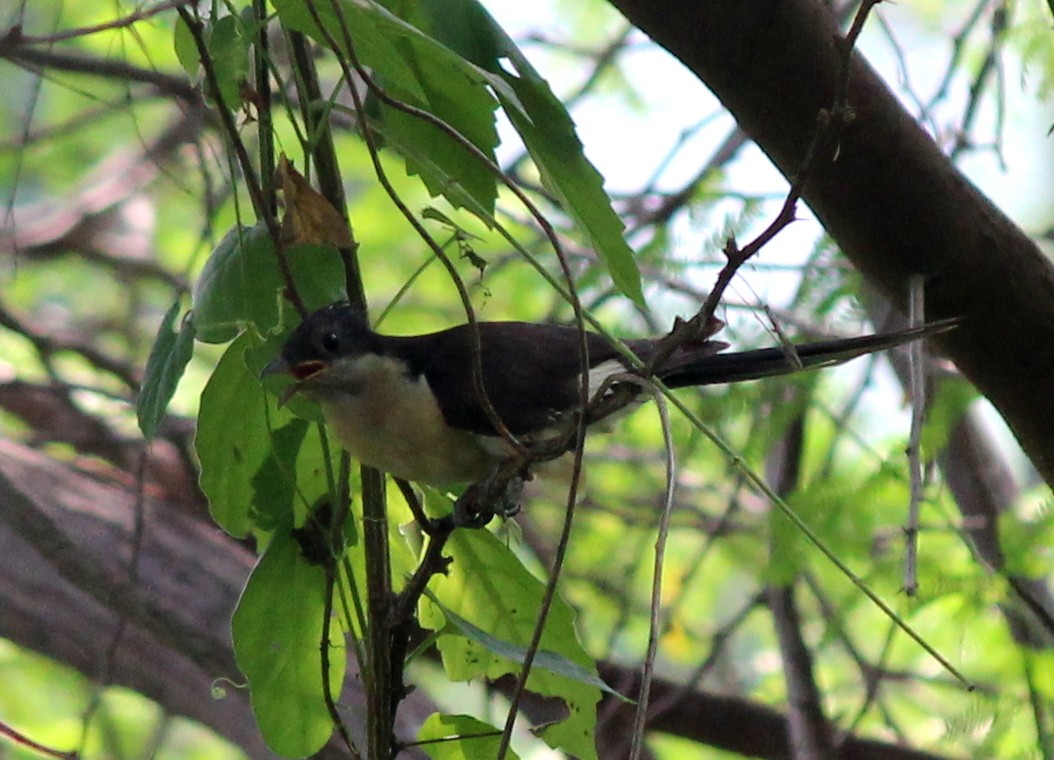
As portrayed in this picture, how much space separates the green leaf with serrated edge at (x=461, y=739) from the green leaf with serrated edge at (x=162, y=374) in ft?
1.72

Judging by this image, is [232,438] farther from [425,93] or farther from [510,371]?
[510,371]

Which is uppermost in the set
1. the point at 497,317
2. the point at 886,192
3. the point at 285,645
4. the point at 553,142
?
the point at 497,317

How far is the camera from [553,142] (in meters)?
1.52

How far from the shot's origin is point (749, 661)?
6.02 m

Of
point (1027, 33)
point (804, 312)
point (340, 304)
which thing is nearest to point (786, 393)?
point (804, 312)

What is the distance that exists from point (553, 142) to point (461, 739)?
0.78m

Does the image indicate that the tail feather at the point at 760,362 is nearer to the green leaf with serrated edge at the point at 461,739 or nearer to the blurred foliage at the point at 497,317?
the blurred foliage at the point at 497,317

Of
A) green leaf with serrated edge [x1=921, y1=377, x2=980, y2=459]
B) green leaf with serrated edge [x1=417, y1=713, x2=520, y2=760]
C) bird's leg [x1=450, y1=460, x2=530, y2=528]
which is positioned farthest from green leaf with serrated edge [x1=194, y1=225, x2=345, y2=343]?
green leaf with serrated edge [x1=921, y1=377, x2=980, y2=459]

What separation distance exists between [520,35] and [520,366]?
2.55 meters

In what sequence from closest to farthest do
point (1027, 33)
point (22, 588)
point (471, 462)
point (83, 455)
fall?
1. point (471, 462)
2. point (1027, 33)
3. point (22, 588)
4. point (83, 455)

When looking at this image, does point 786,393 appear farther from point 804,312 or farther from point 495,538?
point 495,538

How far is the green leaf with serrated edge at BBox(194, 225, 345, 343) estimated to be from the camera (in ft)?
5.42

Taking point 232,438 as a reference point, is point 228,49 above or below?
above

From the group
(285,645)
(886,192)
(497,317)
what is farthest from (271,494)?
(497,317)
